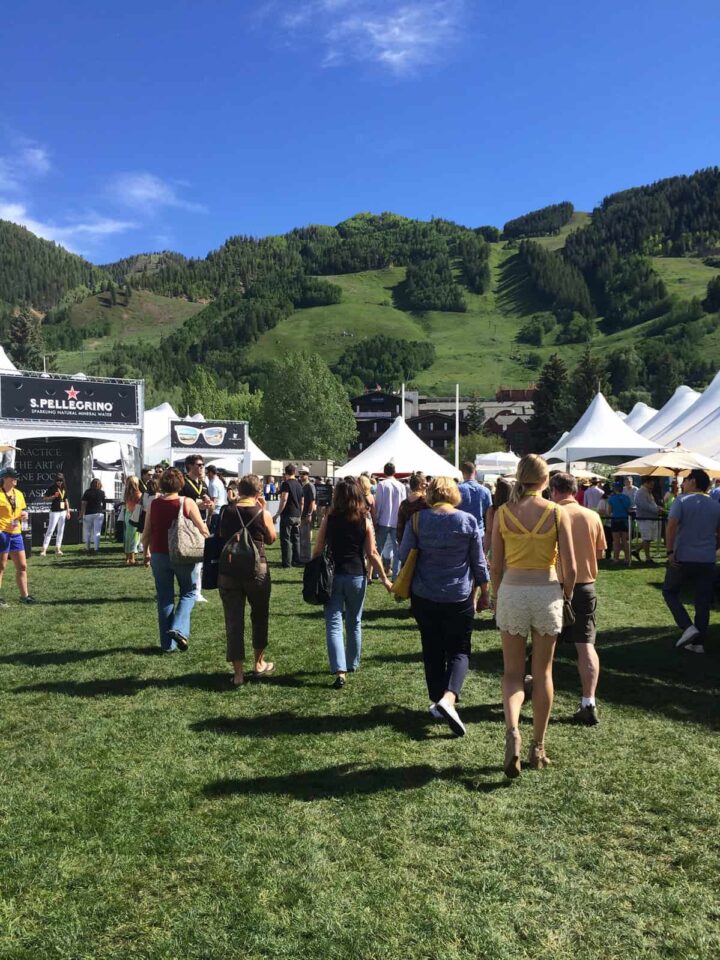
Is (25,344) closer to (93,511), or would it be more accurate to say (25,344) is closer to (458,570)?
(93,511)

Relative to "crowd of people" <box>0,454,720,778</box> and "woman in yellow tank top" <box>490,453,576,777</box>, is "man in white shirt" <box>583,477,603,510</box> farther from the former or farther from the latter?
"woman in yellow tank top" <box>490,453,576,777</box>

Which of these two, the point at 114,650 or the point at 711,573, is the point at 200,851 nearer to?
the point at 114,650

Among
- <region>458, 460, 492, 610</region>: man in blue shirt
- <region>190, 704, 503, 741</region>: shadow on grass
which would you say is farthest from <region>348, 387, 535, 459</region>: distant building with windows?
<region>190, 704, 503, 741</region>: shadow on grass

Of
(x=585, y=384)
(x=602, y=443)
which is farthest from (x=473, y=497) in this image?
(x=585, y=384)

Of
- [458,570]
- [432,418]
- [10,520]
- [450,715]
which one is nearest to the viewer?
[450,715]

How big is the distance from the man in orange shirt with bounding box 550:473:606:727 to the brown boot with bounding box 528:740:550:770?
0.94 metres

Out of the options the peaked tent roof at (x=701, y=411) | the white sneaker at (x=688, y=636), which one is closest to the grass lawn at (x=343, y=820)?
the white sneaker at (x=688, y=636)

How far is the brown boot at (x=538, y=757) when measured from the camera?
4.55 meters

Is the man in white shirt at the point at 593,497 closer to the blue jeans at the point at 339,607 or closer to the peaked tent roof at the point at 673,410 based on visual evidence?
the blue jeans at the point at 339,607

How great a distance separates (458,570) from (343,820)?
71.9 inches

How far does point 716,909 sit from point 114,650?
20.3 ft

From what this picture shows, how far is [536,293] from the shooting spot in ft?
608

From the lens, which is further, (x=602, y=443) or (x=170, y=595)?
(x=602, y=443)

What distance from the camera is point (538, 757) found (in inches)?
179
